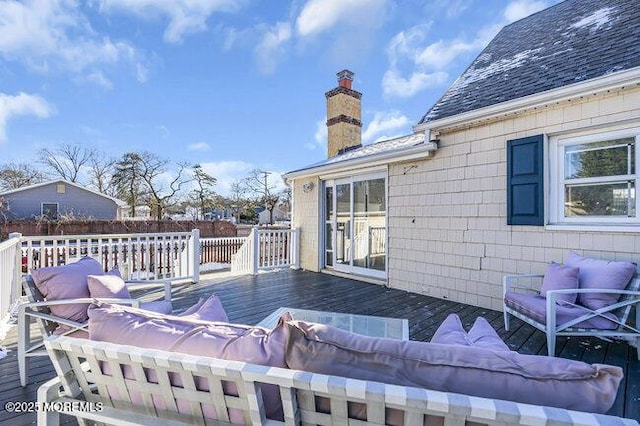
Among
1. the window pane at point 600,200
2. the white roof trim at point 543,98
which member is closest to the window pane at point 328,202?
the white roof trim at point 543,98

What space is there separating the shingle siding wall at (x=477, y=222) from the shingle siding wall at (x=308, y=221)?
2.05m

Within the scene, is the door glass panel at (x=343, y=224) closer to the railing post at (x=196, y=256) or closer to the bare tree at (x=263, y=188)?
the railing post at (x=196, y=256)

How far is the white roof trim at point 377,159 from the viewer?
527 centimetres

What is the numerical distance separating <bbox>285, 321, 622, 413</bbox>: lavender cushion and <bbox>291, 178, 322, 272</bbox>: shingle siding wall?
20.7 feet

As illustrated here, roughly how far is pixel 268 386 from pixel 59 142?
31652 mm

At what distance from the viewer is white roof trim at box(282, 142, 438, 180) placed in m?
5.27

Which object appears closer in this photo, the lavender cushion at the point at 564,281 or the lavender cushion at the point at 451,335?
the lavender cushion at the point at 451,335

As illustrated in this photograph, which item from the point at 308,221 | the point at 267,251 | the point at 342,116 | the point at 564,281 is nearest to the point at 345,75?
the point at 342,116

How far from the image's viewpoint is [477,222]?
4773mm

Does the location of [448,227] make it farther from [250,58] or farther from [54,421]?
[250,58]

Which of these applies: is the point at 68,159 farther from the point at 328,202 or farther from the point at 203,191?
the point at 328,202

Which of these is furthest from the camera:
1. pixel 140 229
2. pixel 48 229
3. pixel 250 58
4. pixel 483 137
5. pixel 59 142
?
pixel 59 142

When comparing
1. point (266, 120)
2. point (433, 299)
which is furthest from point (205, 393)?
point (266, 120)

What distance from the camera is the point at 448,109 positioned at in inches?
201
